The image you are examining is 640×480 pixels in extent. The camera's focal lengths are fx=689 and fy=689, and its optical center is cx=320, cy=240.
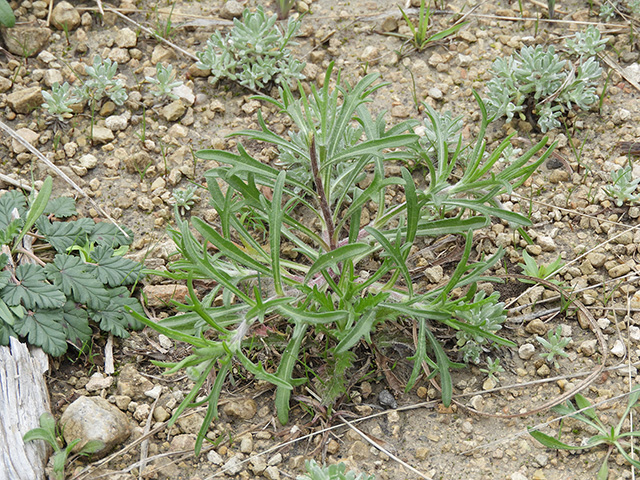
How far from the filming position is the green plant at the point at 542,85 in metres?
3.34

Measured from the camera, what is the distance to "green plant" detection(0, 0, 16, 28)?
3.69 meters

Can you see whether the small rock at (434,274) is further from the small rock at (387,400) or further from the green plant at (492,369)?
the small rock at (387,400)

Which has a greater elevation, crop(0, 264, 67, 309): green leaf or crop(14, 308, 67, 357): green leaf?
crop(0, 264, 67, 309): green leaf

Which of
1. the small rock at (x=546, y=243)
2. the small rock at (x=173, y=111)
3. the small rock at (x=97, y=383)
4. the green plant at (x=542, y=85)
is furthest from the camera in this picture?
the small rock at (x=173, y=111)

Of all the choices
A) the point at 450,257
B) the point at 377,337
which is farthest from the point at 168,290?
the point at 450,257

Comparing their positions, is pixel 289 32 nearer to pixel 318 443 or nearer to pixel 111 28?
pixel 111 28

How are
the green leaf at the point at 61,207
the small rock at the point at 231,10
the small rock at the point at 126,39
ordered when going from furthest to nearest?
the small rock at the point at 231,10 < the small rock at the point at 126,39 < the green leaf at the point at 61,207

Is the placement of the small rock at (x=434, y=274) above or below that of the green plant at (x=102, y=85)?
below

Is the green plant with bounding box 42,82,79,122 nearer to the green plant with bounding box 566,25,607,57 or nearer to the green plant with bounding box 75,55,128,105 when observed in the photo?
the green plant with bounding box 75,55,128,105

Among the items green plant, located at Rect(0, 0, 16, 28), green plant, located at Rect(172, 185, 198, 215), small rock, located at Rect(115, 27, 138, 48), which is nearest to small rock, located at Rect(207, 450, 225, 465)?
green plant, located at Rect(172, 185, 198, 215)

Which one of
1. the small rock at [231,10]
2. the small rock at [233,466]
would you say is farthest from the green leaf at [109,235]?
the small rock at [231,10]

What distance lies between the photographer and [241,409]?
8.71ft

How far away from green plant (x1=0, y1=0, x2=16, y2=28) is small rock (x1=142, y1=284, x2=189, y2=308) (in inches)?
71.1

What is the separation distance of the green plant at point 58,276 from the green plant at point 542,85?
1.93 metres
